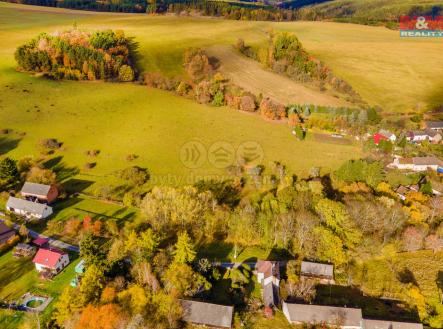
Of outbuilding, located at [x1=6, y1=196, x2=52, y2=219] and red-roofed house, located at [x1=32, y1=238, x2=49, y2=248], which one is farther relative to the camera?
outbuilding, located at [x1=6, y1=196, x2=52, y2=219]

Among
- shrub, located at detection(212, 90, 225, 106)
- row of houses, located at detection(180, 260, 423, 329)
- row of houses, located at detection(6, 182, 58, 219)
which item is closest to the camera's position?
row of houses, located at detection(180, 260, 423, 329)

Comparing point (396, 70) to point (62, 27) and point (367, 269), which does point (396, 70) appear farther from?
point (62, 27)

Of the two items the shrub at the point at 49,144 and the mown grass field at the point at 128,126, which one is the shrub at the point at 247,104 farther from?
the shrub at the point at 49,144

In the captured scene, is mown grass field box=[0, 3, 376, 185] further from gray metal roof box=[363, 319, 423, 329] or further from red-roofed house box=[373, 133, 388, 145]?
gray metal roof box=[363, 319, 423, 329]

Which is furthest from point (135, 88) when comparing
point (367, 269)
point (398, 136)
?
point (367, 269)

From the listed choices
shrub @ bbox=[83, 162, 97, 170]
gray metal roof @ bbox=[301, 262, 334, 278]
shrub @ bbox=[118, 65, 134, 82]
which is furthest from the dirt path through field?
gray metal roof @ bbox=[301, 262, 334, 278]

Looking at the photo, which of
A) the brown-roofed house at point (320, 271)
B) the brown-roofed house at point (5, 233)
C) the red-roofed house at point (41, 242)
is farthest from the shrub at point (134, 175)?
the brown-roofed house at point (320, 271)
